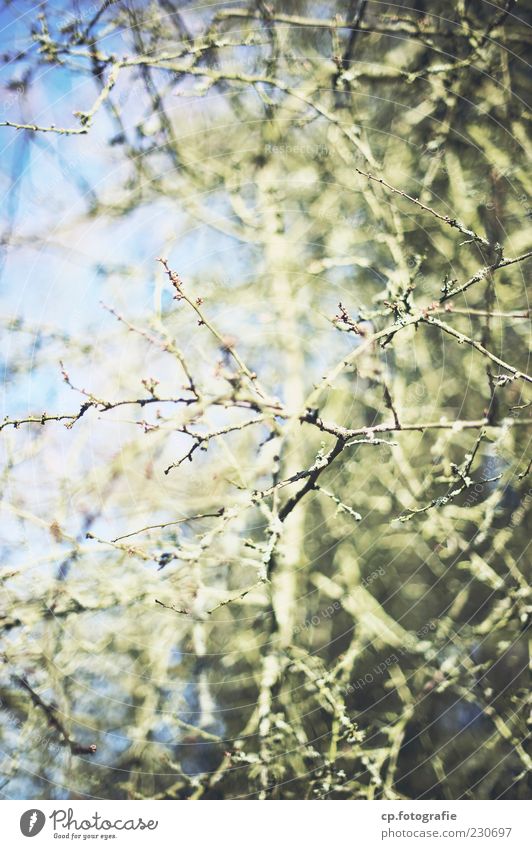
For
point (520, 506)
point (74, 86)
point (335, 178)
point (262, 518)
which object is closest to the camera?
point (74, 86)

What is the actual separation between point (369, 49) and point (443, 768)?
151 inches

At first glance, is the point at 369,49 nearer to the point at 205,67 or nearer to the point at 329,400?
the point at 205,67

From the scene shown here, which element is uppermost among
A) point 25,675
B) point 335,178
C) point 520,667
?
point 335,178

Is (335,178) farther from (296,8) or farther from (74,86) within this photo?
(74,86)

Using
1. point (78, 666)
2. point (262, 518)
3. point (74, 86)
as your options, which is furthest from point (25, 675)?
point (74, 86)

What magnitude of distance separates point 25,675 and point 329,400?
86.8 inches

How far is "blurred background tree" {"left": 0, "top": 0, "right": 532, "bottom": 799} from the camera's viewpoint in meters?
2.77

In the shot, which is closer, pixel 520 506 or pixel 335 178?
pixel 520 506

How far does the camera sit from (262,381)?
3354 millimetres

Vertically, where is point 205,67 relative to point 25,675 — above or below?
above

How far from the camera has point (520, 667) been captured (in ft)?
10.1

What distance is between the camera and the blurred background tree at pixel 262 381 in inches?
109

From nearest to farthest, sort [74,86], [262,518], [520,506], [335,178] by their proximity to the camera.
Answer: [74,86] < [520,506] < [335,178] < [262,518]

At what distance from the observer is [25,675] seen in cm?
284
